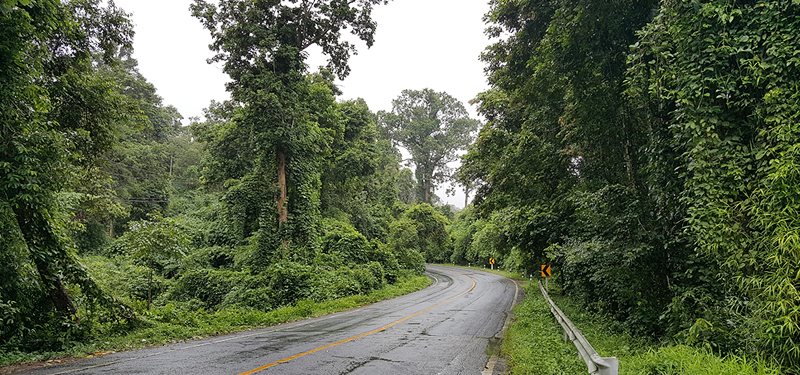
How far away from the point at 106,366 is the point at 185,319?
4.79 metres

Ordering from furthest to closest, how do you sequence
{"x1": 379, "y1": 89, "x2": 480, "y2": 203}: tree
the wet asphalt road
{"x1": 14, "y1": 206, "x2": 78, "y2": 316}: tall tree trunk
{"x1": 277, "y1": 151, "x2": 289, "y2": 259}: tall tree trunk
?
{"x1": 379, "y1": 89, "x2": 480, "y2": 203}: tree < {"x1": 277, "y1": 151, "x2": 289, "y2": 259}: tall tree trunk < {"x1": 14, "y1": 206, "x2": 78, "y2": 316}: tall tree trunk < the wet asphalt road

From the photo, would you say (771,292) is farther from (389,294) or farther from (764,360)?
(389,294)

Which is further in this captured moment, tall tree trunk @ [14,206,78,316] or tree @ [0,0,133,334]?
tall tree trunk @ [14,206,78,316]

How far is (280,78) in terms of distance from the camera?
61.5 ft

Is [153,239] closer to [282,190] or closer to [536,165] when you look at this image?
[282,190]

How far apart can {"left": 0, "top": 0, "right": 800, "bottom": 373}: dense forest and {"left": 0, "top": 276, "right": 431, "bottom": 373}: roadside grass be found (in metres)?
0.24

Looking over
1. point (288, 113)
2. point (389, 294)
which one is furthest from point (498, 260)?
point (288, 113)

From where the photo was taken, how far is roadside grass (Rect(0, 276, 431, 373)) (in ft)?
23.6

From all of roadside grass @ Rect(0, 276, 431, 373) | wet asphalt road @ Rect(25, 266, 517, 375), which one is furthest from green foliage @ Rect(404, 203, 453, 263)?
wet asphalt road @ Rect(25, 266, 517, 375)

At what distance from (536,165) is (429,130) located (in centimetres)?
4875

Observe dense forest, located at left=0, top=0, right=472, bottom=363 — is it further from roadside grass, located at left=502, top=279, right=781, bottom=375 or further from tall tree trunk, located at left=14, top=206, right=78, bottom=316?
roadside grass, located at left=502, top=279, right=781, bottom=375

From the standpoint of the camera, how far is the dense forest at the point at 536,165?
199 inches

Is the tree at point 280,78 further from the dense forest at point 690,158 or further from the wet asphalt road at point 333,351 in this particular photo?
the dense forest at point 690,158

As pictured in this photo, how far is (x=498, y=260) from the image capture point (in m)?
44.9
